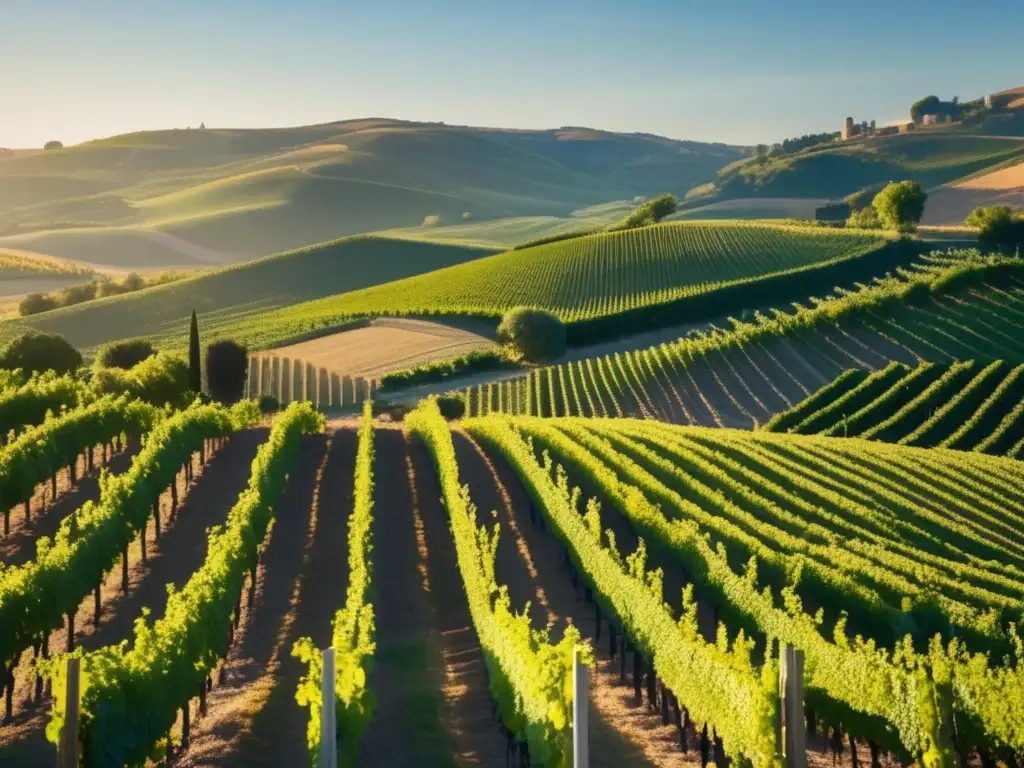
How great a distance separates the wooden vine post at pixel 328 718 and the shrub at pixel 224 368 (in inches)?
1846

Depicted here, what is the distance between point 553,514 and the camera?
84.3 feet

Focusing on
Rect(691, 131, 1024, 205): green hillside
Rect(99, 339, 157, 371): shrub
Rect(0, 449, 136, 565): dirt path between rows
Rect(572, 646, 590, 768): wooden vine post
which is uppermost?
Rect(691, 131, 1024, 205): green hillside

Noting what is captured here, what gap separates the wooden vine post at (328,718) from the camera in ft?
40.2

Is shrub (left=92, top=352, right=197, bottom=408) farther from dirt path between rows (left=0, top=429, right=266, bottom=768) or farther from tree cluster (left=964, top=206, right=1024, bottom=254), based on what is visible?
tree cluster (left=964, top=206, right=1024, bottom=254)

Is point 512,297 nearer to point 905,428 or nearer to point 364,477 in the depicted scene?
point 905,428

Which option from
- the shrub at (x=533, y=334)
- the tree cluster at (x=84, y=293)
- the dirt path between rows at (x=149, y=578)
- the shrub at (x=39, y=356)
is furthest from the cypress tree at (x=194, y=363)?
the tree cluster at (x=84, y=293)

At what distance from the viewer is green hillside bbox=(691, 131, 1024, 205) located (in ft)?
568

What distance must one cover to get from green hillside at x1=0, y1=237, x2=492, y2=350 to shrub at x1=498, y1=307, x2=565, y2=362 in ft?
98.3

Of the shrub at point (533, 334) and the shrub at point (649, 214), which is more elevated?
the shrub at point (649, 214)

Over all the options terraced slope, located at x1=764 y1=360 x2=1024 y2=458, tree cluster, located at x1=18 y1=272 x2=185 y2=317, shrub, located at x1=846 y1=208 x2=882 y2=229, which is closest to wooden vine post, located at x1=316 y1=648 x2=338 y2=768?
terraced slope, located at x1=764 y1=360 x2=1024 y2=458

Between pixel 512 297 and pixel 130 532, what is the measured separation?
6534cm

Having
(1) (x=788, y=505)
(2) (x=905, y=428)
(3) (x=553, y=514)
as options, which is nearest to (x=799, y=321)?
(2) (x=905, y=428)

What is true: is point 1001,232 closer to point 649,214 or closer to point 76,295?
point 649,214

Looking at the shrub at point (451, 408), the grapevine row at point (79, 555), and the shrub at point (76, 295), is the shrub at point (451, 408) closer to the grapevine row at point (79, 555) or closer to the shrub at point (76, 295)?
the grapevine row at point (79, 555)
